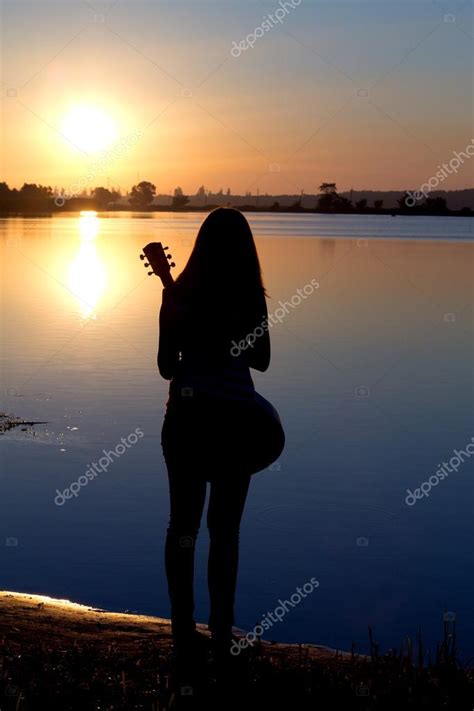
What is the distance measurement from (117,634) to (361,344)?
1466 centimetres

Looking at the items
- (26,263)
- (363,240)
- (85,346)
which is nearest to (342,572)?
(85,346)

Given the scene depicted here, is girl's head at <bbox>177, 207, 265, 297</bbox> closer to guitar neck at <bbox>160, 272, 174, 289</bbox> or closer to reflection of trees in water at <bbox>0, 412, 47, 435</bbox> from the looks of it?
guitar neck at <bbox>160, 272, 174, 289</bbox>

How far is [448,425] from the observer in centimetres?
1316

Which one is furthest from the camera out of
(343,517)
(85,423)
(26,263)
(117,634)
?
(26,263)

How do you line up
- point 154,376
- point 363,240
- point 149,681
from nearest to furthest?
1. point 149,681
2. point 154,376
3. point 363,240

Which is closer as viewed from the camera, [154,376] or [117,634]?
[117,634]

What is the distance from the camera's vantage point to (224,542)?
15.8 feet

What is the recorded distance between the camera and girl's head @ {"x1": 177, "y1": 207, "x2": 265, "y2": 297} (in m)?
4.56

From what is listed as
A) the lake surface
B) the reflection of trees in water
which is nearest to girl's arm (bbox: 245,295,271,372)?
the lake surface

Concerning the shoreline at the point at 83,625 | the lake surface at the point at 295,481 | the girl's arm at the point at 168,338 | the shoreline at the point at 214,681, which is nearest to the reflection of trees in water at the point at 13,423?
the lake surface at the point at 295,481

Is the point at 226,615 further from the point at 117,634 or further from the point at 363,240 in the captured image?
the point at 363,240

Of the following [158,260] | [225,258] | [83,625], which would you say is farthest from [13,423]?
[225,258]

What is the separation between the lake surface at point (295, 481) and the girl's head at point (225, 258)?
3313 mm

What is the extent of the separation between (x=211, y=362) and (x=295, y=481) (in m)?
5.91
